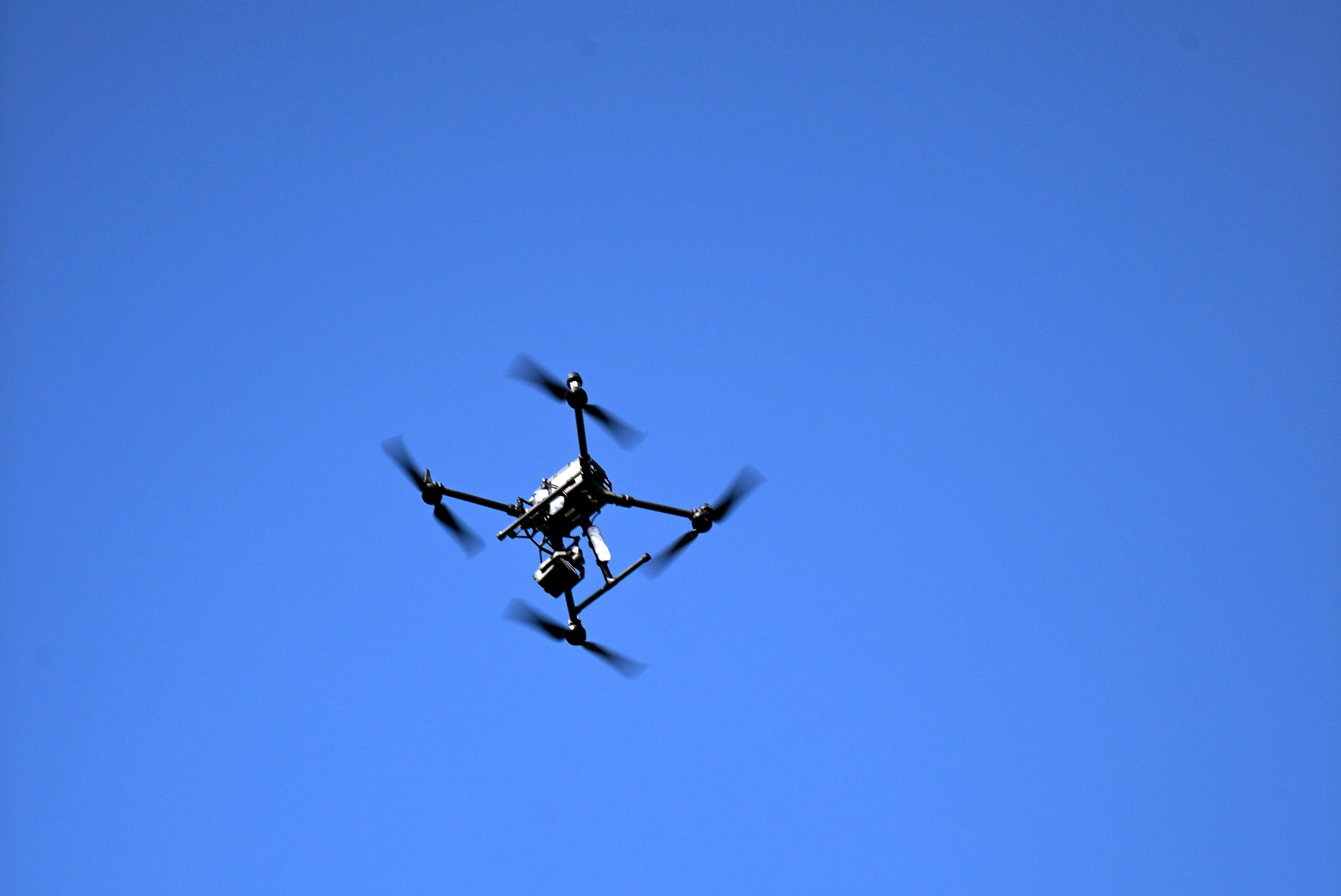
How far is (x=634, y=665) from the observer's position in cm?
3162

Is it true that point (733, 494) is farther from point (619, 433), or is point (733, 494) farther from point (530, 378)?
point (530, 378)

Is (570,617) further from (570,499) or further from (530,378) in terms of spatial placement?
(530,378)

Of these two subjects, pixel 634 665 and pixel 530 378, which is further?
pixel 634 665

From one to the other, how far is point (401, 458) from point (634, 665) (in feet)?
24.0

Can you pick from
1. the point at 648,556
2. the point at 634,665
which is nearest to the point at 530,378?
the point at 648,556

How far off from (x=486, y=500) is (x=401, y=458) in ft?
7.23

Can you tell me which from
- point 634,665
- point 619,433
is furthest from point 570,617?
point 619,433

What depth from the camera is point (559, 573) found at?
1192 inches

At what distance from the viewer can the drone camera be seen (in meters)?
30.2

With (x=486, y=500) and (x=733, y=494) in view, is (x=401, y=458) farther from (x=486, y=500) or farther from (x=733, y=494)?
(x=733, y=494)

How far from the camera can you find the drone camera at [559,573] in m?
30.2

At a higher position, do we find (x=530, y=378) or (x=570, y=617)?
(x=530, y=378)

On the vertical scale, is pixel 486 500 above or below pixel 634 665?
above

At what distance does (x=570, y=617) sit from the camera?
30.8 meters
